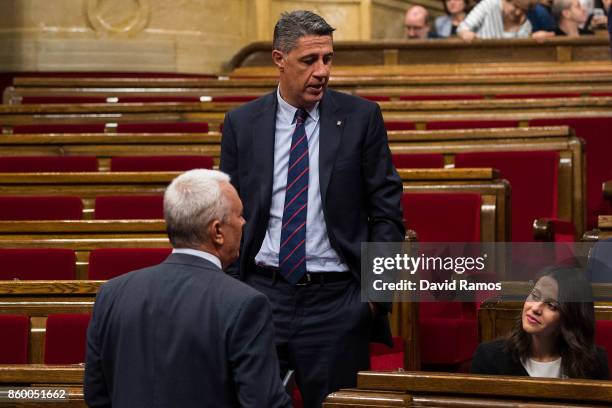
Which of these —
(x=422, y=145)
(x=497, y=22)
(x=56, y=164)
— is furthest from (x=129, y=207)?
(x=497, y=22)

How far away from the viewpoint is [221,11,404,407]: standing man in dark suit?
1074mm

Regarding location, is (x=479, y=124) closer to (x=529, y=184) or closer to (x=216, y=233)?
(x=529, y=184)

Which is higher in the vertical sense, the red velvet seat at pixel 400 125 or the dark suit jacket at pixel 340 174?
the red velvet seat at pixel 400 125

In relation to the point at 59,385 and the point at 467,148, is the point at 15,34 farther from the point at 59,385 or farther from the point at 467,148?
the point at 59,385

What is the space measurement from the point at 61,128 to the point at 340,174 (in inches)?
61.9

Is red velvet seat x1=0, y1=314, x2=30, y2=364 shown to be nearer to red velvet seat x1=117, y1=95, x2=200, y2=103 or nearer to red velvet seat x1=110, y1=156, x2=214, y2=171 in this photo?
red velvet seat x1=110, y1=156, x2=214, y2=171

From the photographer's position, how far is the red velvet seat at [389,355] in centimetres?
145

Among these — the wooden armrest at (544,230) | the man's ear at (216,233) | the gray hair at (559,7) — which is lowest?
the wooden armrest at (544,230)

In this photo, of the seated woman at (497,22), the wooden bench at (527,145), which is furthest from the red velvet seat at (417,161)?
the seated woman at (497,22)

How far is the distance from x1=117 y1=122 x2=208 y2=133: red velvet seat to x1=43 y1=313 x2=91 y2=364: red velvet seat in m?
1.18

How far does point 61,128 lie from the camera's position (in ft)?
8.46

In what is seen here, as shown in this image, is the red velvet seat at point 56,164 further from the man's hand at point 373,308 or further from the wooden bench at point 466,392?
the wooden bench at point 466,392

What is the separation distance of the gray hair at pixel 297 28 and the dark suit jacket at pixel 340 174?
2.1 inches

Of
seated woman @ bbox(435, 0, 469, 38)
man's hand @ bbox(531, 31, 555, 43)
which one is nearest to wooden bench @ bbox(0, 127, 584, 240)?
man's hand @ bbox(531, 31, 555, 43)
